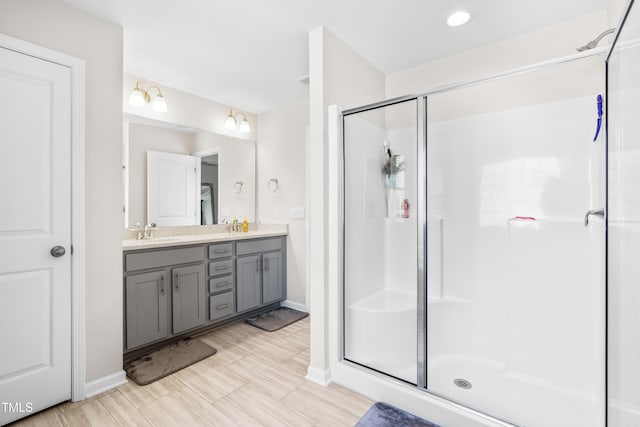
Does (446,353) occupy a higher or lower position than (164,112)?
lower

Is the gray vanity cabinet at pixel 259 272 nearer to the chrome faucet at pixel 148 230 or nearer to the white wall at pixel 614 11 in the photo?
the chrome faucet at pixel 148 230

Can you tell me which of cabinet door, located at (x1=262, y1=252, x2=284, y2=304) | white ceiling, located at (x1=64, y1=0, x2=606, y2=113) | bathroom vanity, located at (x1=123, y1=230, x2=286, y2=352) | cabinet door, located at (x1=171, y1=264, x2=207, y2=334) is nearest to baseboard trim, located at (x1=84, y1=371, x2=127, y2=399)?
bathroom vanity, located at (x1=123, y1=230, x2=286, y2=352)

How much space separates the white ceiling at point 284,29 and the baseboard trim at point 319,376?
7.75 ft

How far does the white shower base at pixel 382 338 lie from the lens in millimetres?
2025

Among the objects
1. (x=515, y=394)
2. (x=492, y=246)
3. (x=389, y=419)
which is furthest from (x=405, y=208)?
(x=389, y=419)

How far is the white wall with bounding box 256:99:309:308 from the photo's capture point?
11.2ft

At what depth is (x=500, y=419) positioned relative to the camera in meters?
1.40

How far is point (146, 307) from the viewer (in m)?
2.32

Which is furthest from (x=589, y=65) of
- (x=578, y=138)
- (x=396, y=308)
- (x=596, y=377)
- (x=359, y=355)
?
(x=359, y=355)

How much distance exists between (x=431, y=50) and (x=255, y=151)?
91.9 inches

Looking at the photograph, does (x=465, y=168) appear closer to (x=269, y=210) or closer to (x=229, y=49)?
(x=229, y=49)

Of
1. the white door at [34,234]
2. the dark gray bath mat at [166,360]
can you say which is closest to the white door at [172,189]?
the white door at [34,234]

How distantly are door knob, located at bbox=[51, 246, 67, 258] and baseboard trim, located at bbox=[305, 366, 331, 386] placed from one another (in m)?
1.71

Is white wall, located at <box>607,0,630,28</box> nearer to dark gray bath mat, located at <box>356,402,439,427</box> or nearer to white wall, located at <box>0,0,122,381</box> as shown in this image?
dark gray bath mat, located at <box>356,402,439,427</box>
